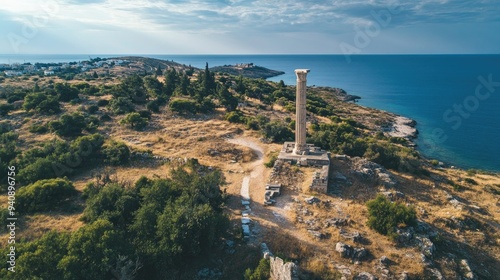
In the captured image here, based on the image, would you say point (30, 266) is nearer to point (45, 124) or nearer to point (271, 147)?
point (271, 147)

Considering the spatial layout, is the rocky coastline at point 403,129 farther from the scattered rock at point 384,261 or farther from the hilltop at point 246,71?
the hilltop at point 246,71

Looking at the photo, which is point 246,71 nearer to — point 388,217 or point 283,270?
point 388,217

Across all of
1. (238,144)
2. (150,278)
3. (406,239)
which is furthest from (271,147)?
(150,278)

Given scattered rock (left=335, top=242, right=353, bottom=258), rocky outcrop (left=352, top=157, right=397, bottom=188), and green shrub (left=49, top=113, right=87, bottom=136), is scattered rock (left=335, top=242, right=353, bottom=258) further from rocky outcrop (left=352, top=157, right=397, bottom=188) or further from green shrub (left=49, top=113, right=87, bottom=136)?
green shrub (left=49, top=113, right=87, bottom=136)

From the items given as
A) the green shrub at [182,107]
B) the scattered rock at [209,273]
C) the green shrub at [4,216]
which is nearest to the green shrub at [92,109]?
the green shrub at [182,107]

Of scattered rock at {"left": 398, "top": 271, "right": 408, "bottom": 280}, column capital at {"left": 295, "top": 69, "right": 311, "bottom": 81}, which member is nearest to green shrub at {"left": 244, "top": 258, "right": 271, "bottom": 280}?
scattered rock at {"left": 398, "top": 271, "right": 408, "bottom": 280}
